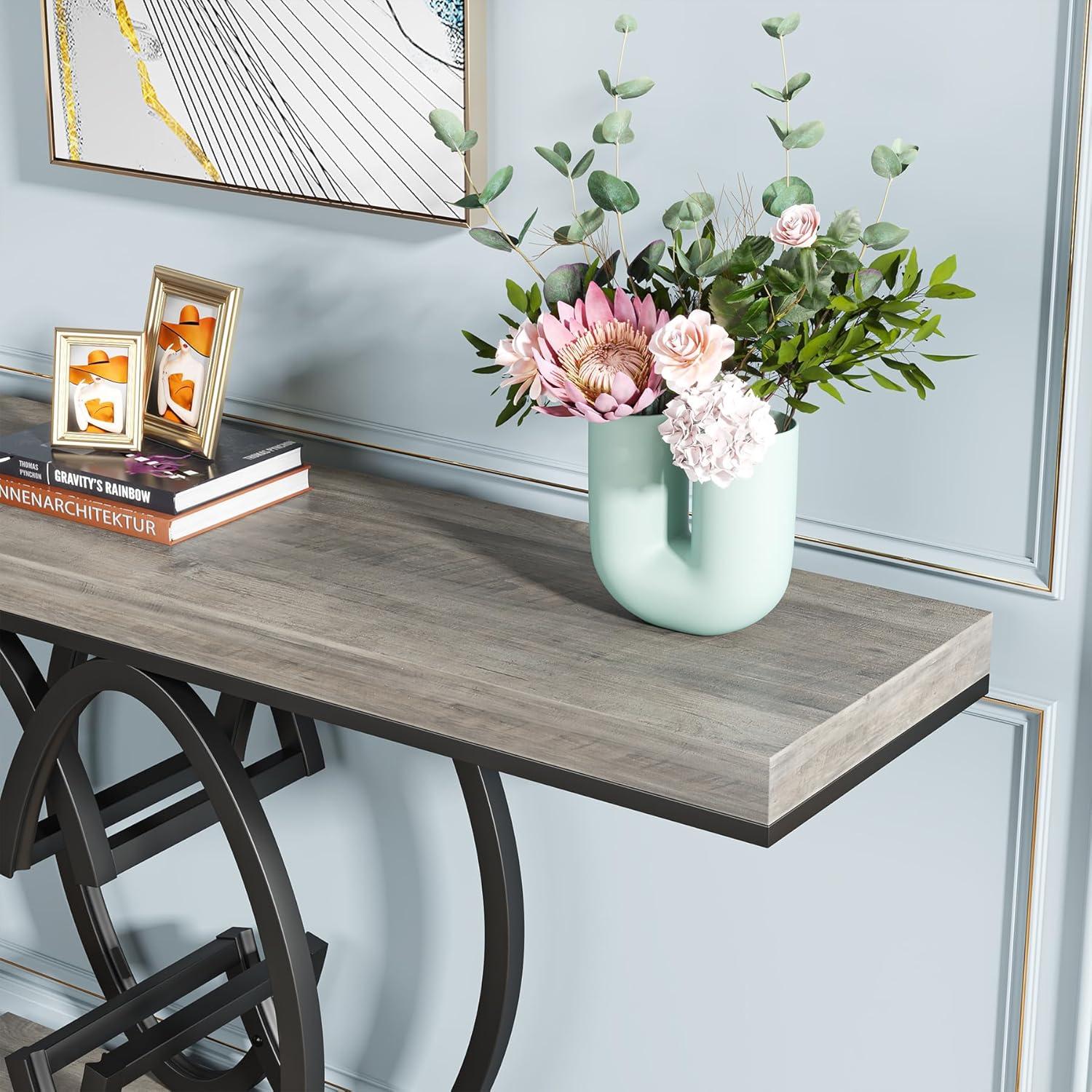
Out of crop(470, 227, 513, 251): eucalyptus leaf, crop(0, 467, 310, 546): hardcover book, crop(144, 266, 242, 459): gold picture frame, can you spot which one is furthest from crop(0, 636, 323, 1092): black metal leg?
crop(470, 227, 513, 251): eucalyptus leaf

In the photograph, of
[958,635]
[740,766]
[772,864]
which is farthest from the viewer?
[772,864]

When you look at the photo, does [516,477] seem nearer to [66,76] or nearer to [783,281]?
[783,281]

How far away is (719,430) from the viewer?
122 centimetres

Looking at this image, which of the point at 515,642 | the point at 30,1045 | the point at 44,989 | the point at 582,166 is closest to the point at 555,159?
the point at 582,166

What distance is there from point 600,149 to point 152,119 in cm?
60

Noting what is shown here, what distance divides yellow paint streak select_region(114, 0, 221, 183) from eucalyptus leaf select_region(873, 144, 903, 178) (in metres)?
0.87

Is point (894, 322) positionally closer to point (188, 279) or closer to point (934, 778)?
point (934, 778)

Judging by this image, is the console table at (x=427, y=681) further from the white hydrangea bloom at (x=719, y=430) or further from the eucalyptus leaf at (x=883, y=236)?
the eucalyptus leaf at (x=883, y=236)

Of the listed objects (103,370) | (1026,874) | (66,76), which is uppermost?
(66,76)

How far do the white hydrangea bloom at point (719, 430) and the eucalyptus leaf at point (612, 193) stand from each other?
0.18m

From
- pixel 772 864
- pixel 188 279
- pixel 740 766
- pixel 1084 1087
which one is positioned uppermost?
pixel 188 279

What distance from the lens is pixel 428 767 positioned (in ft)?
6.16

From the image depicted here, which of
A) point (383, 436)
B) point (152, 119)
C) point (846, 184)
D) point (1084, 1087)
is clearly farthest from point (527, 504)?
point (1084, 1087)

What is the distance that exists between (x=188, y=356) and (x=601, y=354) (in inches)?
25.1
